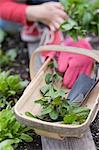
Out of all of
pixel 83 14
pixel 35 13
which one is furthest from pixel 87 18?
pixel 35 13

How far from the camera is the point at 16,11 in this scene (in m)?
2.09

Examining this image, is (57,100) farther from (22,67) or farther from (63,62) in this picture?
(22,67)

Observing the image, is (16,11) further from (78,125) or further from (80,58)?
(78,125)

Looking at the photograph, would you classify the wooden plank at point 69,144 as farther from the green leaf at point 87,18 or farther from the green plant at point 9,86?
the green leaf at point 87,18

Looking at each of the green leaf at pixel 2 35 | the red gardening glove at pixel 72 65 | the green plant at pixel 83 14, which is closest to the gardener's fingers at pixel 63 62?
the red gardening glove at pixel 72 65

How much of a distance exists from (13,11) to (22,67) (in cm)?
28

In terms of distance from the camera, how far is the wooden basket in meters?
1.30

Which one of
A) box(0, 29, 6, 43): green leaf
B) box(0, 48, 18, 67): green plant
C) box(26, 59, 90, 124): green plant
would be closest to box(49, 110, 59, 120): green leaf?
box(26, 59, 90, 124): green plant

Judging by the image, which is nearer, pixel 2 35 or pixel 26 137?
pixel 26 137

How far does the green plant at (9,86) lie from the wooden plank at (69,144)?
0.30 metres

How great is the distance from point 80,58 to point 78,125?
17.8 inches

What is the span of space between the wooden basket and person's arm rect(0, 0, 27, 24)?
44 cm

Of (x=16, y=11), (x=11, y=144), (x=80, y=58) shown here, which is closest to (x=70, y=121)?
(x=11, y=144)

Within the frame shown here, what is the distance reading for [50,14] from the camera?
190 centimetres
